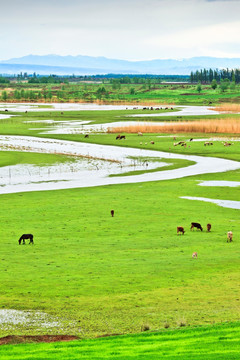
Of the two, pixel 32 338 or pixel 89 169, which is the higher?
pixel 32 338

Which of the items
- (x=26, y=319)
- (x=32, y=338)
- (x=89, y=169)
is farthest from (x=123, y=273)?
(x=89, y=169)

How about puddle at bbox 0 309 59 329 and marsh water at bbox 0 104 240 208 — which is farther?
marsh water at bbox 0 104 240 208

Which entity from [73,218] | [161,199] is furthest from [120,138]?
[73,218]

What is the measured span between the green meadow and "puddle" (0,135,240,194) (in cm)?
634

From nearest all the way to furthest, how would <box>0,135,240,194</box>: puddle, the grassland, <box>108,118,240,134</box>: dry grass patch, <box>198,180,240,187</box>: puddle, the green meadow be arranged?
the grassland
the green meadow
<box>198,180,240,187</box>: puddle
<box>0,135,240,194</box>: puddle
<box>108,118,240,134</box>: dry grass patch

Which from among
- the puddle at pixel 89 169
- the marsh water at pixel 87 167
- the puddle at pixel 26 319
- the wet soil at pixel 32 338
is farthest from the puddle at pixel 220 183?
the wet soil at pixel 32 338

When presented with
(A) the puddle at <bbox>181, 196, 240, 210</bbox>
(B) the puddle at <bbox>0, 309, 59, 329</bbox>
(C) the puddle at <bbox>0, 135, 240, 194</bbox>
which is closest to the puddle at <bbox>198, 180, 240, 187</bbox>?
(C) the puddle at <bbox>0, 135, 240, 194</bbox>

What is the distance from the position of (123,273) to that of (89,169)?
41.8 m

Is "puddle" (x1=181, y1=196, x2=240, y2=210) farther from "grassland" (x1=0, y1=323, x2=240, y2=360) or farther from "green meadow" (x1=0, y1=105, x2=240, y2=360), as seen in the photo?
"grassland" (x1=0, y1=323, x2=240, y2=360)

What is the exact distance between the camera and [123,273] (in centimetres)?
2934

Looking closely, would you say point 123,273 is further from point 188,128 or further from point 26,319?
point 188,128

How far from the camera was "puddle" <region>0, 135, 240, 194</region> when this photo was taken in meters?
60.5

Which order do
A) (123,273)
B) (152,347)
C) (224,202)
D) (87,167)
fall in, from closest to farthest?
(152,347), (123,273), (224,202), (87,167)

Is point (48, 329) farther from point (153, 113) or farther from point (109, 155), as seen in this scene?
point (153, 113)
